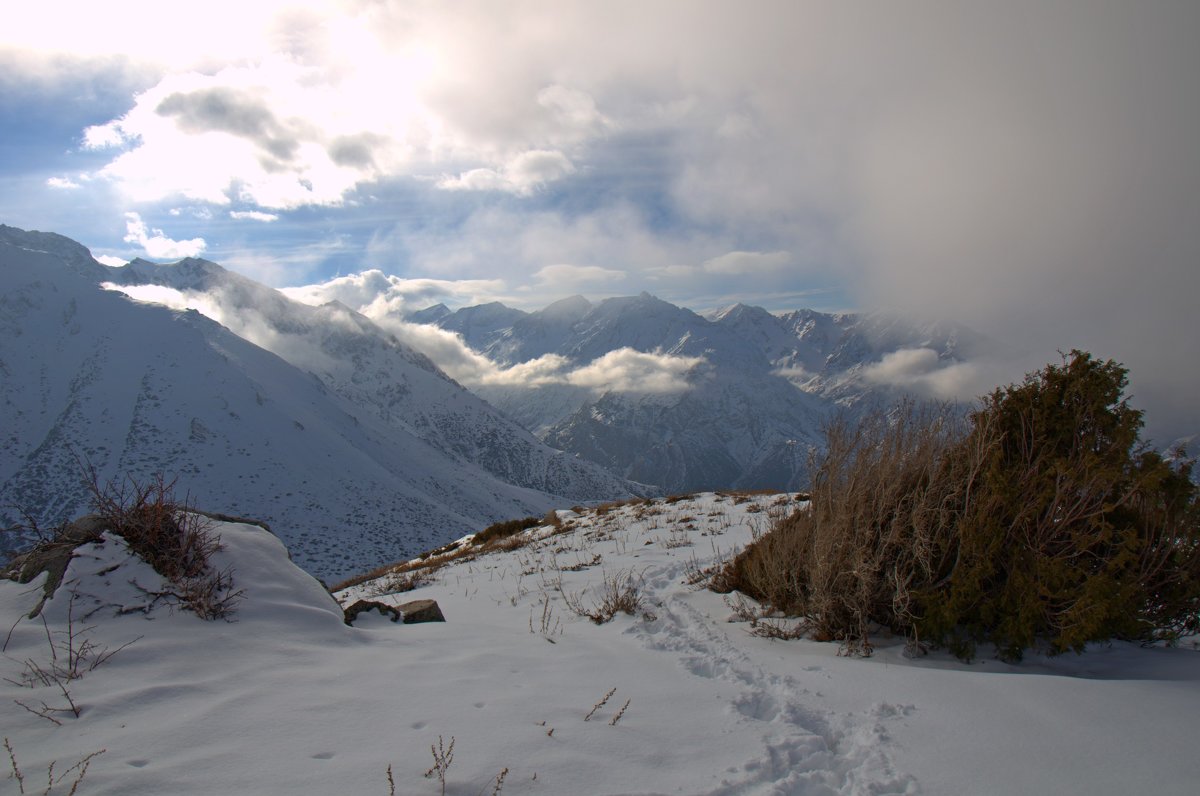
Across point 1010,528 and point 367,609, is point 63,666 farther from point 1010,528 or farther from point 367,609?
point 1010,528

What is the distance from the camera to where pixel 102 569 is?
4.39m

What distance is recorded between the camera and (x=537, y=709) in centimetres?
346

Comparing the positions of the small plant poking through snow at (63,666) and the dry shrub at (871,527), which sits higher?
the dry shrub at (871,527)

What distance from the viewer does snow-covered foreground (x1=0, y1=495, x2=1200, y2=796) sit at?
2754 millimetres

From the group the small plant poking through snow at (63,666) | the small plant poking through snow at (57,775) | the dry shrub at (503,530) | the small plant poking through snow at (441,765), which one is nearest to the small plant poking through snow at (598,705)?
the small plant poking through snow at (441,765)

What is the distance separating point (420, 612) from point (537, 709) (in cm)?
316

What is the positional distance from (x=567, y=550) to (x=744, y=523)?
3.88 meters

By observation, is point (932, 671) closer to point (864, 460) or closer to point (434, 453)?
point (864, 460)

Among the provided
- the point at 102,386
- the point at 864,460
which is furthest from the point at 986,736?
the point at 102,386

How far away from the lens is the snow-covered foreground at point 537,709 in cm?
275

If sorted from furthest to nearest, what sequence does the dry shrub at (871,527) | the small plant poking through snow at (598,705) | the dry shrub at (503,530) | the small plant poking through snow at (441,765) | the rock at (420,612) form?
1. the dry shrub at (503,530)
2. the rock at (420,612)
3. the dry shrub at (871,527)
4. the small plant poking through snow at (598,705)
5. the small plant poking through snow at (441,765)

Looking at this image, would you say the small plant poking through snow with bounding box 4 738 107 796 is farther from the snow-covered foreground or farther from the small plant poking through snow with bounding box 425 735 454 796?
the small plant poking through snow with bounding box 425 735 454 796

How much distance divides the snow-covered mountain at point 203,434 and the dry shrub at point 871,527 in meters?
71.5

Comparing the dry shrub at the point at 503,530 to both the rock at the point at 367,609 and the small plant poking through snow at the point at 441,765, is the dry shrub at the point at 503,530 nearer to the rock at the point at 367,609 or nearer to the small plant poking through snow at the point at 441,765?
the rock at the point at 367,609
